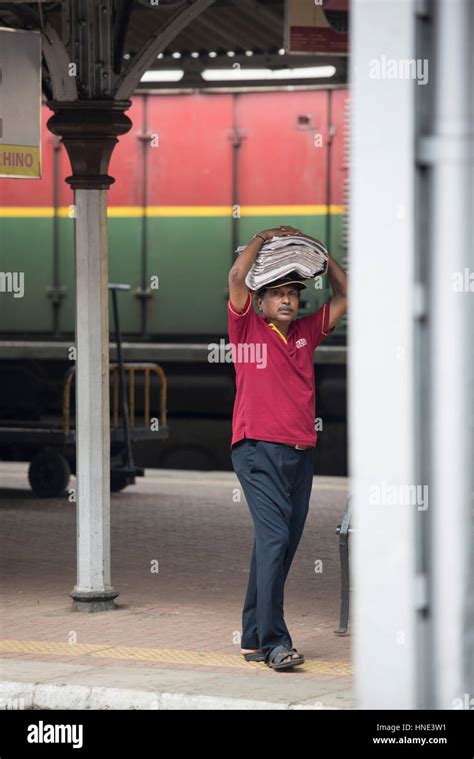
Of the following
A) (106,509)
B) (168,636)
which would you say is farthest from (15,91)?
(168,636)

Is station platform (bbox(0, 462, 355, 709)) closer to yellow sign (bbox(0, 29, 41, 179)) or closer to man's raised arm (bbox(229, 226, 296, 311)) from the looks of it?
man's raised arm (bbox(229, 226, 296, 311))

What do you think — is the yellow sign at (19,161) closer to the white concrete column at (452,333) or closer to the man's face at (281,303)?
the man's face at (281,303)

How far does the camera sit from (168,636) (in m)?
7.54

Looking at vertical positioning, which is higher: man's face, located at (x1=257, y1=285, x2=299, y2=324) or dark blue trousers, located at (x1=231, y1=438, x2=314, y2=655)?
man's face, located at (x1=257, y1=285, x2=299, y2=324)

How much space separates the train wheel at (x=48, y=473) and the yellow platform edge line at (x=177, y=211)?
2.56 metres

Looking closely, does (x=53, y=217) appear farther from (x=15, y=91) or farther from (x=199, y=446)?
(x=15, y=91)

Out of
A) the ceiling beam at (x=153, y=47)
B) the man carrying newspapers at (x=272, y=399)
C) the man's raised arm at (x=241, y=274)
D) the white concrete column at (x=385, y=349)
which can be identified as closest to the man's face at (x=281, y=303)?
the man carrying newspapers at (x=272, y=399)

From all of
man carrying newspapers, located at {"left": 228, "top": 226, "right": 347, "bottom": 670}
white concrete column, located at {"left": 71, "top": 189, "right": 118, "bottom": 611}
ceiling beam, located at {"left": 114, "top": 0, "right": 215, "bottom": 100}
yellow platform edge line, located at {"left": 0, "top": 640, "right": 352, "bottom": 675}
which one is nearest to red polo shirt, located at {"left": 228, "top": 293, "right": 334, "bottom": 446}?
man carrying newspapers, located at {"left": 228, "top": 226, "right": 347, "bottom": 670}

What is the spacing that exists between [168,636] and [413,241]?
4958 millimetres

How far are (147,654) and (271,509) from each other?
107 centimetres

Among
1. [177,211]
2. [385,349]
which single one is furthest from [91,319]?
[177,211]

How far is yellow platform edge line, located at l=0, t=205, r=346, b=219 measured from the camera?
46.7ft

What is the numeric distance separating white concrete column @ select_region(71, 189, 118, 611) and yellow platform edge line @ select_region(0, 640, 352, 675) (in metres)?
0.89
